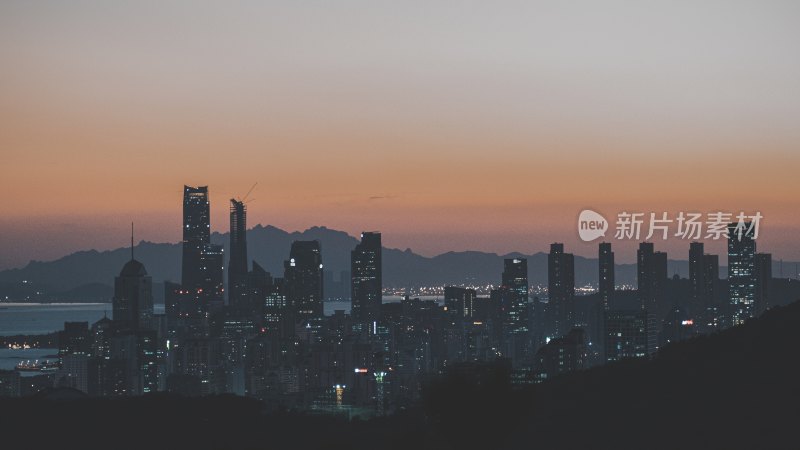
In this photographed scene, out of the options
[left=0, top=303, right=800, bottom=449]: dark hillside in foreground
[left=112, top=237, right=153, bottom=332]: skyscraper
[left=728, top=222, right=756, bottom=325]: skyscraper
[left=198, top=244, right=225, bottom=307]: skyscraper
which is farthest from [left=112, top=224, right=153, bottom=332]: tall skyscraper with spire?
[left=0, top=303, right=800, bottom=449]: dark hillside in foreground

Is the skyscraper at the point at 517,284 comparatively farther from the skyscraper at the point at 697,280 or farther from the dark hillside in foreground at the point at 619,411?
the dark hillside in foreground at the point at 619,411

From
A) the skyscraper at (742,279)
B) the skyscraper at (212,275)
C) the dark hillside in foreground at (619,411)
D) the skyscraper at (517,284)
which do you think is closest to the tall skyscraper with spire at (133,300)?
the skyscraper at (212,275)

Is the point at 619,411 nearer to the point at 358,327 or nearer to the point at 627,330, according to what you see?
the point at 627,330

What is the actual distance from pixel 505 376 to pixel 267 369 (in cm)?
8438

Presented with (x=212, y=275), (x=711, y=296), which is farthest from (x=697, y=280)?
(x=212, y=275)

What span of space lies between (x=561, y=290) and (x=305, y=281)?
33.1 m

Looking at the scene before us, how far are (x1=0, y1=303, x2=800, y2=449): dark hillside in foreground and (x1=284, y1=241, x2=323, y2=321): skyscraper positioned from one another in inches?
3729

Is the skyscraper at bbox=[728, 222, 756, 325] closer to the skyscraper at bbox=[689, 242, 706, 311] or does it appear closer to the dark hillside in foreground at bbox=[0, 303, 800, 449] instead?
the skyscraper at bbox=[689, 242, 706, 311]

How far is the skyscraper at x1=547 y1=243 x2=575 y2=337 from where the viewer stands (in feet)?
467

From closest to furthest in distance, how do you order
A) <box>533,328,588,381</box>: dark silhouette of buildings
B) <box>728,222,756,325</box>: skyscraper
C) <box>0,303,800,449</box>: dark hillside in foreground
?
<box>0,303,800,449</box>: dark hillside in foreground → <box>533,328,588,381</box>: dark silhouette of buildings → <box>728,222,756,325</box>: skyscraper

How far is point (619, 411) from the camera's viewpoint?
24.3 meters

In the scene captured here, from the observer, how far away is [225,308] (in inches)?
5482

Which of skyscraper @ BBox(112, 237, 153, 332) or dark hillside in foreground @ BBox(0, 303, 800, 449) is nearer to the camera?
dark hillside in foreground @ BBox(0, 303, 800, 449)

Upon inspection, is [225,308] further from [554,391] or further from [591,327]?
[554,391]
